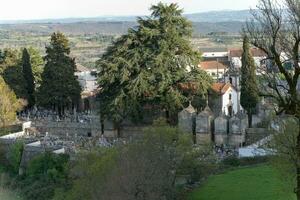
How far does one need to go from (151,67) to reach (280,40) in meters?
23.4

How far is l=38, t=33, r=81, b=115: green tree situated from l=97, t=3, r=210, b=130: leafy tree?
6.46 meters

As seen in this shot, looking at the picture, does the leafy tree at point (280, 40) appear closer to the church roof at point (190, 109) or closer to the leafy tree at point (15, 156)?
the church roof at point (190, 109)

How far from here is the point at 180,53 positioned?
36969 millimetres

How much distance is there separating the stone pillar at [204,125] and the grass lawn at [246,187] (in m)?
6.44

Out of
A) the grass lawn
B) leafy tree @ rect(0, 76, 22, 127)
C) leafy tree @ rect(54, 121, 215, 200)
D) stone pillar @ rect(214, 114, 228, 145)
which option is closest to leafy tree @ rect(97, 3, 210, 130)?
stone pillar @ rect(214, 114, 228, 145)

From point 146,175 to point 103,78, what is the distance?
15481 millimetres

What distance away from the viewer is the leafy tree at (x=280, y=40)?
12.1m

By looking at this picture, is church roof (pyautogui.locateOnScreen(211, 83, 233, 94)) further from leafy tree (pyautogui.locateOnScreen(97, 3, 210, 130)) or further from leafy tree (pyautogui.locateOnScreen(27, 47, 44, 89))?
leafy tree (pyautogui.locateOnScreen(27, 47, 44, 89))

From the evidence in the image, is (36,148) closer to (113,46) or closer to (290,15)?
(113,46)

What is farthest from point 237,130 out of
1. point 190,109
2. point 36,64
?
point 36,64

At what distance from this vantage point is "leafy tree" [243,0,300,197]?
12.1 m

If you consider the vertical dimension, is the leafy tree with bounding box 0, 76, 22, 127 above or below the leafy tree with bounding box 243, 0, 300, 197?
below

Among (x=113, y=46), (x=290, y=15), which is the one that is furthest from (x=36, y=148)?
(x=290, y=15)

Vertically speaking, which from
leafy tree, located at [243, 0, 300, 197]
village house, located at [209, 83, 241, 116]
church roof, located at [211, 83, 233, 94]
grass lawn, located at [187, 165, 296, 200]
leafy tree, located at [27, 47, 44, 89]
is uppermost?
leafy tree, located at [243, 0, 300, 197]
